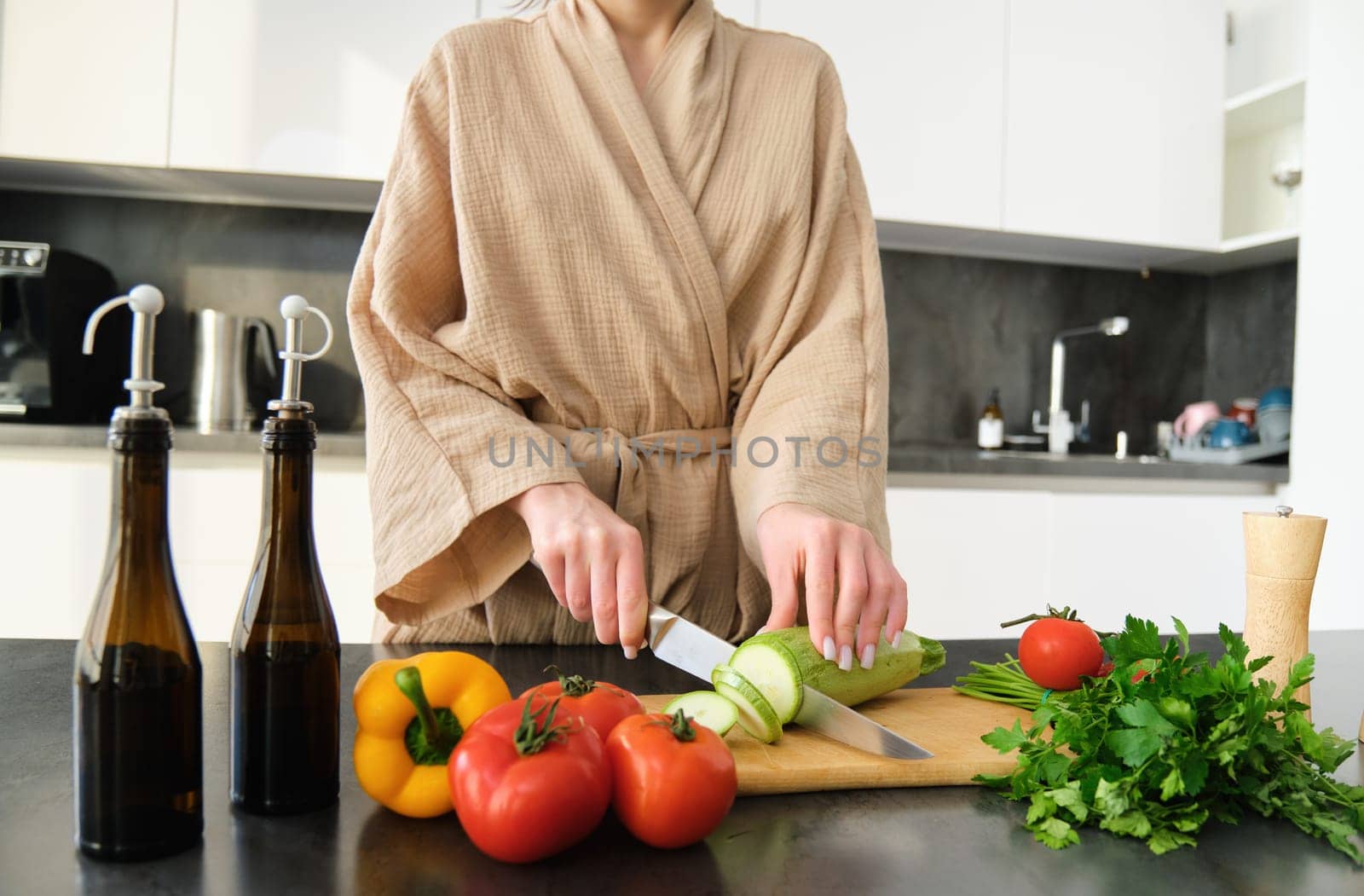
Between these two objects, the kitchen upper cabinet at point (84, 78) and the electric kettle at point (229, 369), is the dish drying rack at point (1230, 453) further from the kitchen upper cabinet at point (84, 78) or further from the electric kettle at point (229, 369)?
the kitchen upper cabinet at point (84, 78)

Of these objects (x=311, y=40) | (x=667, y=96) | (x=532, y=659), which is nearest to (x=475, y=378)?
(x=532, y=659)

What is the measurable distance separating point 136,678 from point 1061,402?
305 centimetres

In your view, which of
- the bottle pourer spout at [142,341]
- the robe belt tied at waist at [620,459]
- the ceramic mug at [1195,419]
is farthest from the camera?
the ceramic mug at [1195,419]

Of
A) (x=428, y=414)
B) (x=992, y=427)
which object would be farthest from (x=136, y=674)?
(x=992, y=427)

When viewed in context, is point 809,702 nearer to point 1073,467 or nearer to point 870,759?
point 870,759

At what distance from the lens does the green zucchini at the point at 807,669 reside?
751mm

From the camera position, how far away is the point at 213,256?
2746 millimetres

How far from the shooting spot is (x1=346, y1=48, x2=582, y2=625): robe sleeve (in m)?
0.92

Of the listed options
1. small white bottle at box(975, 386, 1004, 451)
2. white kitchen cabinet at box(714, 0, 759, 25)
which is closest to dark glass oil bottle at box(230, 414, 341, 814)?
white kitchen cabinet at box(714, 0, 759, 25)

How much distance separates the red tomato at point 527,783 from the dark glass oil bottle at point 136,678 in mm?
145

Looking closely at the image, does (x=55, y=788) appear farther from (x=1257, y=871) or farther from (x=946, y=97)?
(x=946, y=97)

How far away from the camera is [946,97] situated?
2646 millimetres

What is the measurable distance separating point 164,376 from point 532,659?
2.21 meters

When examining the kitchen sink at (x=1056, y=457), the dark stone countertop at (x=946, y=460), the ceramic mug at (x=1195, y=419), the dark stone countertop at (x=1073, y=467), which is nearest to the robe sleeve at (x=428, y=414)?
the dark stone countertop at (x=946, y=460)
